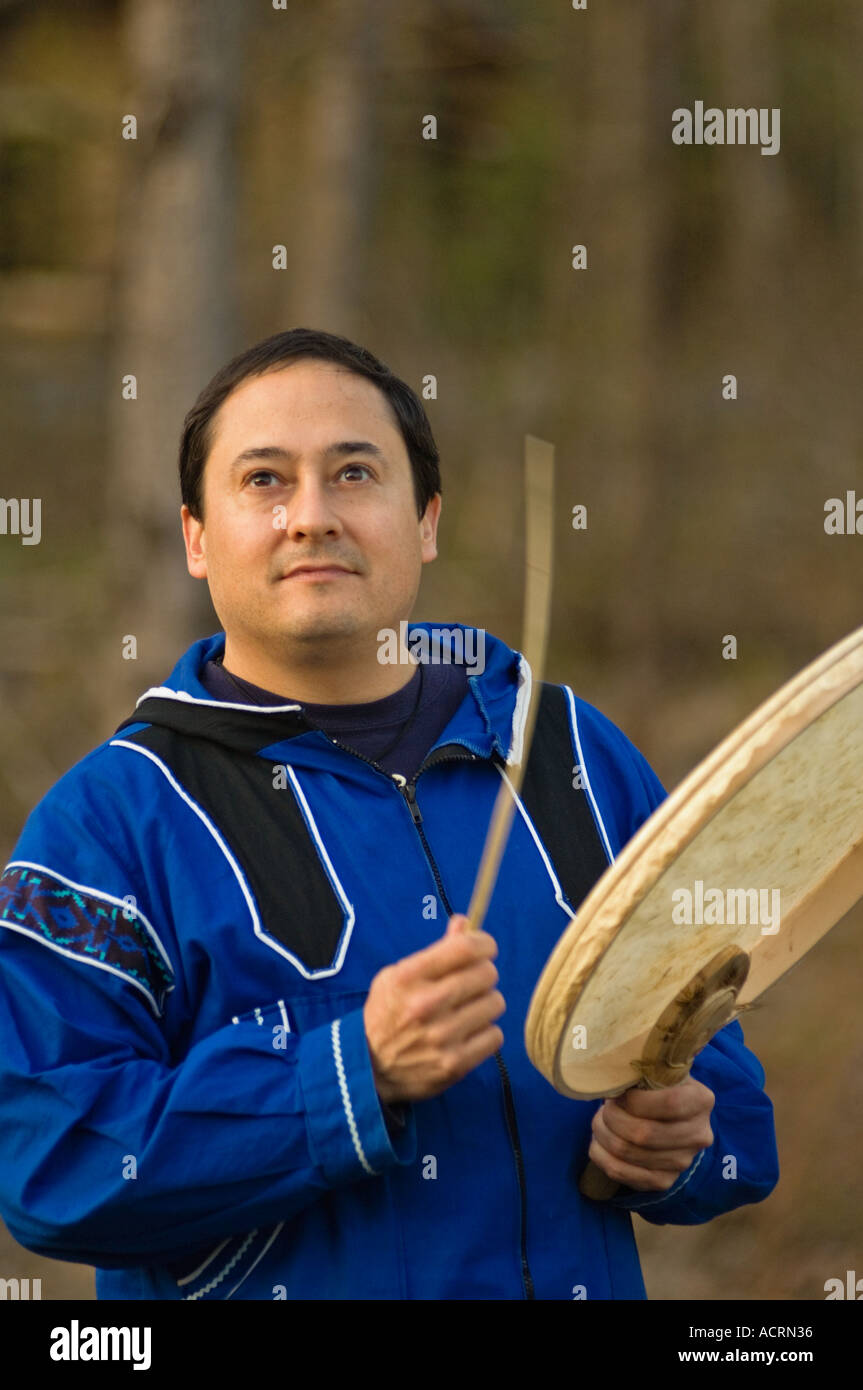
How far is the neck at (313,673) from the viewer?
2.17 m

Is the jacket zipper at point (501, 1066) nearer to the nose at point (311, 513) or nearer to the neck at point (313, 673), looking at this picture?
the neck at point (313, 673)

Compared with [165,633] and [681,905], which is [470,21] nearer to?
[165,633]

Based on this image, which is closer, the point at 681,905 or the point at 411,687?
the point at 681,905

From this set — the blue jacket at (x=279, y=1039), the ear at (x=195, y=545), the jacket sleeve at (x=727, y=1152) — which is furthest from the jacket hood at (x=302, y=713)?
the jacket sleeve at (x=727, y=1152)

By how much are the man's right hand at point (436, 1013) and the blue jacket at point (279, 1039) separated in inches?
1.7

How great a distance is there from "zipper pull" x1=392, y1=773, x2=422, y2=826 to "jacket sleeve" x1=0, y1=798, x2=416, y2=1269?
340 mm

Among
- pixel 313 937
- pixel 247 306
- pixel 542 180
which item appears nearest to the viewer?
pixel 313 937

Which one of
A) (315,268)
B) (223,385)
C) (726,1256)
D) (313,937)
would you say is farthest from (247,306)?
(313,937)

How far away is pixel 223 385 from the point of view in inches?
88.7

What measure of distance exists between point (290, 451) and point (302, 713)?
36 centimetres

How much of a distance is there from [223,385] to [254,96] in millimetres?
3963

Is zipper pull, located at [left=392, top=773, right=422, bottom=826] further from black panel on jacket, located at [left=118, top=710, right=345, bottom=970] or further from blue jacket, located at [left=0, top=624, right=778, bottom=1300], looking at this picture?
black panel on jacket, located at [left=118, top=710, right=345, bottom=970]

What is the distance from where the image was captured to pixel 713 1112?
7.18ft

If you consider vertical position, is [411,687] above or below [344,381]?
below
